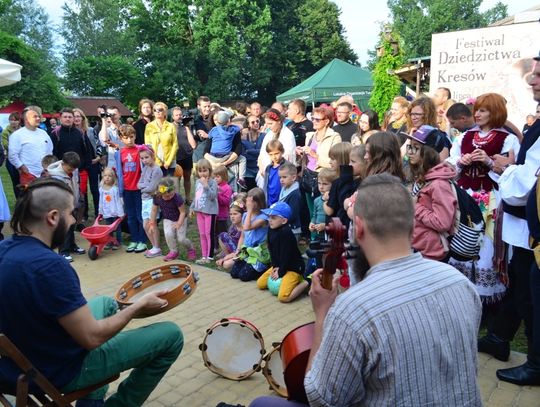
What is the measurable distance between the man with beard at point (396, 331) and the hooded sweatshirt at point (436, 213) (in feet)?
6.24

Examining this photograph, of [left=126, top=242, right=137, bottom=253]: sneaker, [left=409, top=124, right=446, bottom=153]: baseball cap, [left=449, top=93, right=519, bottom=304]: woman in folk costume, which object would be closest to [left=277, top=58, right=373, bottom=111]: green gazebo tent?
[left=126, top=242, right=137, bottom=253]: sneaker

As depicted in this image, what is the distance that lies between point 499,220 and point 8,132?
11033mm

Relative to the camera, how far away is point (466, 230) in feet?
11.5

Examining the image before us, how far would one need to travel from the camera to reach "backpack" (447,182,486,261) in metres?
3.50

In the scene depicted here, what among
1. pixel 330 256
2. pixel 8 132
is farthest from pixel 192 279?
pixel 8 132

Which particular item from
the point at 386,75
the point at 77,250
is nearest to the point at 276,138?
the point at 77,250

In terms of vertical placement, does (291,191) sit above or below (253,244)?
above

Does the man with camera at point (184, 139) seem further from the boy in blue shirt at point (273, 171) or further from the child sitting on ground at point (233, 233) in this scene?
the boy in blue shirt at point (273, 171)

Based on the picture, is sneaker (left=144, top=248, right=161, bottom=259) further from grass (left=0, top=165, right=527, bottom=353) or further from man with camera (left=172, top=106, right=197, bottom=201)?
man with camera (left=172, top=106, right=197, bottom=201)

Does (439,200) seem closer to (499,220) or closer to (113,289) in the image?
(499,220)

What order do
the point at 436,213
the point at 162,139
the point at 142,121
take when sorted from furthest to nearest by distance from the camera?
1. the point at 142,121
2. the point at 162,139
3. the point at 436,213

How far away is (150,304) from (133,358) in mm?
362

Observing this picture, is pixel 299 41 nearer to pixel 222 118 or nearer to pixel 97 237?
pixel 222 118

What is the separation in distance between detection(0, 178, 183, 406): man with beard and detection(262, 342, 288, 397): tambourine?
82 centimetres
